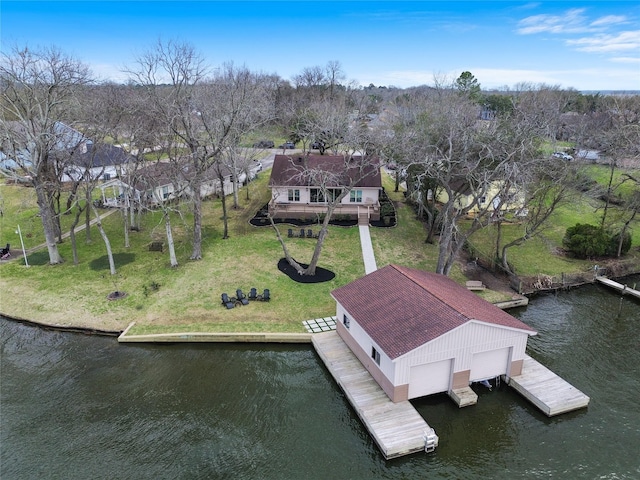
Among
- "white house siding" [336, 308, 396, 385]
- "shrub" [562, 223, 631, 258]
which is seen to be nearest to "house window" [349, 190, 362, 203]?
"shrub" [562, 223, 631, 258]

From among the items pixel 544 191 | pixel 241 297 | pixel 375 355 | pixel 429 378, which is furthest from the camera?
pixel 544 191

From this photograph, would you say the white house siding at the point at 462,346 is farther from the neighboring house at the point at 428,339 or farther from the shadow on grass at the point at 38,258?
the shadow on grass at the point at 38,258

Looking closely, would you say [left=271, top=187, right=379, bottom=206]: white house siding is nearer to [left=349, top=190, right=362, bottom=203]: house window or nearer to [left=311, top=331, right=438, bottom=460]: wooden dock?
[left=349, top=190, right=362, bottom=203]: house window

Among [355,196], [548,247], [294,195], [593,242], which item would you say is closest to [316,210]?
[294,195]

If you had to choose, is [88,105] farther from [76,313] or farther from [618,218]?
[618,218]

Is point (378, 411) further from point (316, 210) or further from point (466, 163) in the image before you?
point (316, 210)
